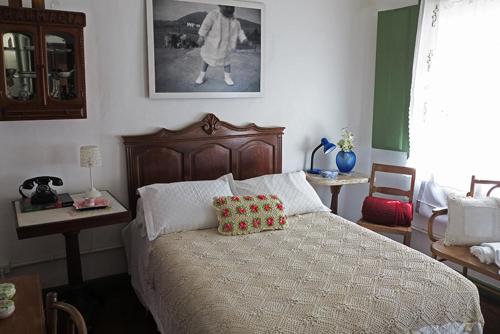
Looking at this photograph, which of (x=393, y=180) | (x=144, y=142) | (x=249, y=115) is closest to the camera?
(x=144, y=142)

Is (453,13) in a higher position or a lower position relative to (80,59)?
higher

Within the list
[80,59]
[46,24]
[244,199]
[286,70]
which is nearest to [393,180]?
[286,70]

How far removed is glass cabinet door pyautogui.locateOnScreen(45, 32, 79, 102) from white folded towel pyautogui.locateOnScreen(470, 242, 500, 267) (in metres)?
2.70

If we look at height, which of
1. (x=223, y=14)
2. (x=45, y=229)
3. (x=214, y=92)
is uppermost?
(x=223, y=14)

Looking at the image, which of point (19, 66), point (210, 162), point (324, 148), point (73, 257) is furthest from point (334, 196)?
point (19, 66)

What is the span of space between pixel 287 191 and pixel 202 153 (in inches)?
28.9

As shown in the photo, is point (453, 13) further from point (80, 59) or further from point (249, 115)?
point (80, 59)

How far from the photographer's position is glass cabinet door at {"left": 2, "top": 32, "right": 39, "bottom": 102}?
2488 mm

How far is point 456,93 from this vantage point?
321 centimetres

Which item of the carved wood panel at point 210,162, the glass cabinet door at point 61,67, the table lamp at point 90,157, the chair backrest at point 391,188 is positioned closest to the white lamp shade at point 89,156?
the table lamp at point 90,157

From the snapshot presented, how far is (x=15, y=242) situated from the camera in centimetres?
283

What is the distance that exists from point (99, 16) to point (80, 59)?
1.32 feet

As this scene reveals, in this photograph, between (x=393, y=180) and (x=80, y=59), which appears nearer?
(x=80, y=59)

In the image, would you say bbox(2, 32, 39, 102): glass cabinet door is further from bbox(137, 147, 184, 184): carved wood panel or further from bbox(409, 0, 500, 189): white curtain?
bbox(409, 0, 500, 189): white curtain
